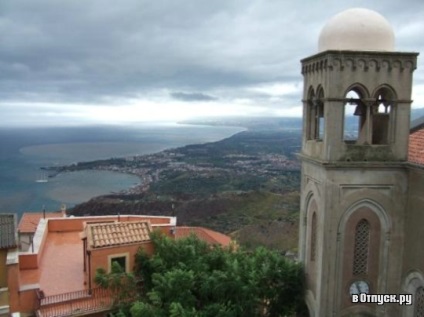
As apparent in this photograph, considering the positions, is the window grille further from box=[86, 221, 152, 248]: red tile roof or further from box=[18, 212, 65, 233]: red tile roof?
box=[18, 212, 65, 233]: red tile roof

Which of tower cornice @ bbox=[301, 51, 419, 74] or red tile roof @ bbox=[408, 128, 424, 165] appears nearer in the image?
tower cornice @ bbox=[301, 51, 419, 74]

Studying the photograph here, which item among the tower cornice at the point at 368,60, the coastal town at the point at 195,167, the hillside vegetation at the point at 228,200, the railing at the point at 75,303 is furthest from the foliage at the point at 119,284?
the coastal town at the point at 195,167

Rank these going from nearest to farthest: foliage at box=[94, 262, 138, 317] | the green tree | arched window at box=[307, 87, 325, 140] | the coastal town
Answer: the green tree, foliage at box=[94, 262, 138, 317], arched window at box=[307, 87, 325, 140], the coastal town

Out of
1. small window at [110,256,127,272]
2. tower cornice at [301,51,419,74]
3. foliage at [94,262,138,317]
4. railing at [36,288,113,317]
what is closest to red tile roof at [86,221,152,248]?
small window at [110,256,127,272]

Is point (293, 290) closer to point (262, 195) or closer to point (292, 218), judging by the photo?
point (292, 218)

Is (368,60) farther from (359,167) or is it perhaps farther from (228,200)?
(228,200)

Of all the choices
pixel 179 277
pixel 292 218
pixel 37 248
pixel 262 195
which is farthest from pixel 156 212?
pixel 179 277

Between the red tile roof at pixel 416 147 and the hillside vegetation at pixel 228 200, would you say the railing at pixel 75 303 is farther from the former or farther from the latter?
the hillside vegetation at pixel 228 200
